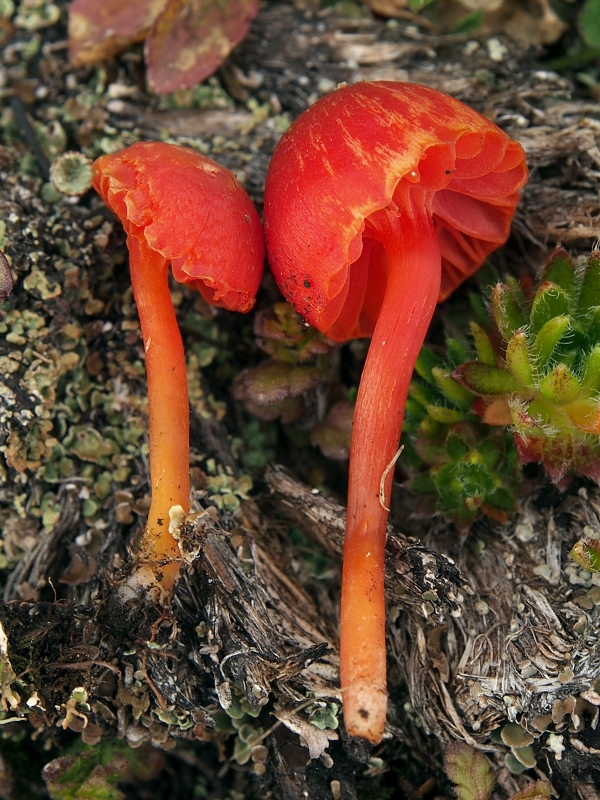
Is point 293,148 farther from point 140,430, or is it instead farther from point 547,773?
point 547,773

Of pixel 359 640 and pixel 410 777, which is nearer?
pixel 359 640

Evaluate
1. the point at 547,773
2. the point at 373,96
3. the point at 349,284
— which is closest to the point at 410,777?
the point at 547,773

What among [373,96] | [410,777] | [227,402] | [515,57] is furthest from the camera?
[515,57]

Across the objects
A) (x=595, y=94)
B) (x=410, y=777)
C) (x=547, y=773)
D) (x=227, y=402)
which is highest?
(x=595, y=94)

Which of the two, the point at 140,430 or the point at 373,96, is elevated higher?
the point at 373,96

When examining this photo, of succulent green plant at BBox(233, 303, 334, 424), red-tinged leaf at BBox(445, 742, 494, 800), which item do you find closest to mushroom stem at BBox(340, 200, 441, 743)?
succulent green plant at BBox(233, 303, 334, 424)

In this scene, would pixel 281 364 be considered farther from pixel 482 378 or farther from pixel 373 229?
pixel 482 378

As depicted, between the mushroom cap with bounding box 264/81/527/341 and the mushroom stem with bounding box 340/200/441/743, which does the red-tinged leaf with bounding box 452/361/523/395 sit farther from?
the mushroom cap with bounding box 264/81/527/341
